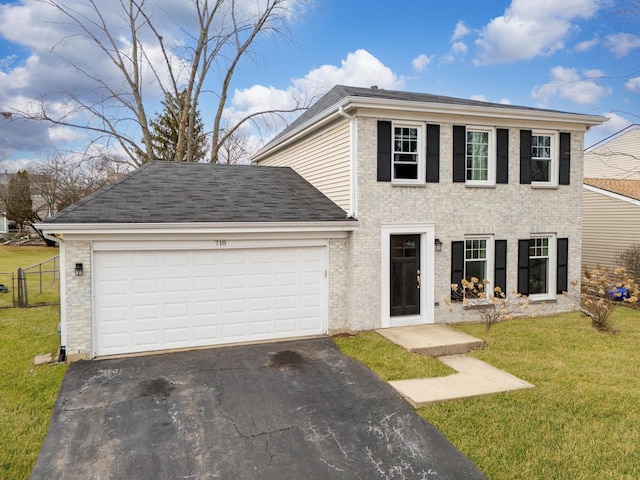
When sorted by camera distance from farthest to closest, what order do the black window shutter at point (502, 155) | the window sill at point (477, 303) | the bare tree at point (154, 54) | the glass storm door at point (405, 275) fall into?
the bare tree at point (154, 54) → the black window shutter at point (502, 155) → the window sill at point (477, 303) → the glass storm door at point (405, 275)

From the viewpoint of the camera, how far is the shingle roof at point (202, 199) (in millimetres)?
8656

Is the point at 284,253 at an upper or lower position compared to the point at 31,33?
lower

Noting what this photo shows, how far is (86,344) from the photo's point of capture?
8.38 meters

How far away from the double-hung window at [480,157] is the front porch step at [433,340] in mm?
3962

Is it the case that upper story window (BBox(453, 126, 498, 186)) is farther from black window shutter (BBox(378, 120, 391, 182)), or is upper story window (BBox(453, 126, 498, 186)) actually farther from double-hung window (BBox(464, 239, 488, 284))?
black window shutter (BBox(378, 120, 391, 182))

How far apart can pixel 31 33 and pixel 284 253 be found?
59.5 ft

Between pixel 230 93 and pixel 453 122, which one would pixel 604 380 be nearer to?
pixel 453 122

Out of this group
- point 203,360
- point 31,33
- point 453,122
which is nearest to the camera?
point 203,360

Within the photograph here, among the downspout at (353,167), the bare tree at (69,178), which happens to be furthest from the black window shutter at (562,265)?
the bare tree at (69,178)

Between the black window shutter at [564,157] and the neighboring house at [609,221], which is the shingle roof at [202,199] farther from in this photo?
the neighboring house at [609,221]

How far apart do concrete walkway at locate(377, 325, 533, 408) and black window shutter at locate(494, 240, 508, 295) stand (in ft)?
7.04

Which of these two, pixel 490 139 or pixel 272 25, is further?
pixel 272 25

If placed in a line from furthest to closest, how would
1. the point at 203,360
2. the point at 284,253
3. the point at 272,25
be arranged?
the point at 272,25 → the point at 284,253 → the point at 203,360

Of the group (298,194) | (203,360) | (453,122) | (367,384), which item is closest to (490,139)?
(453,122)
